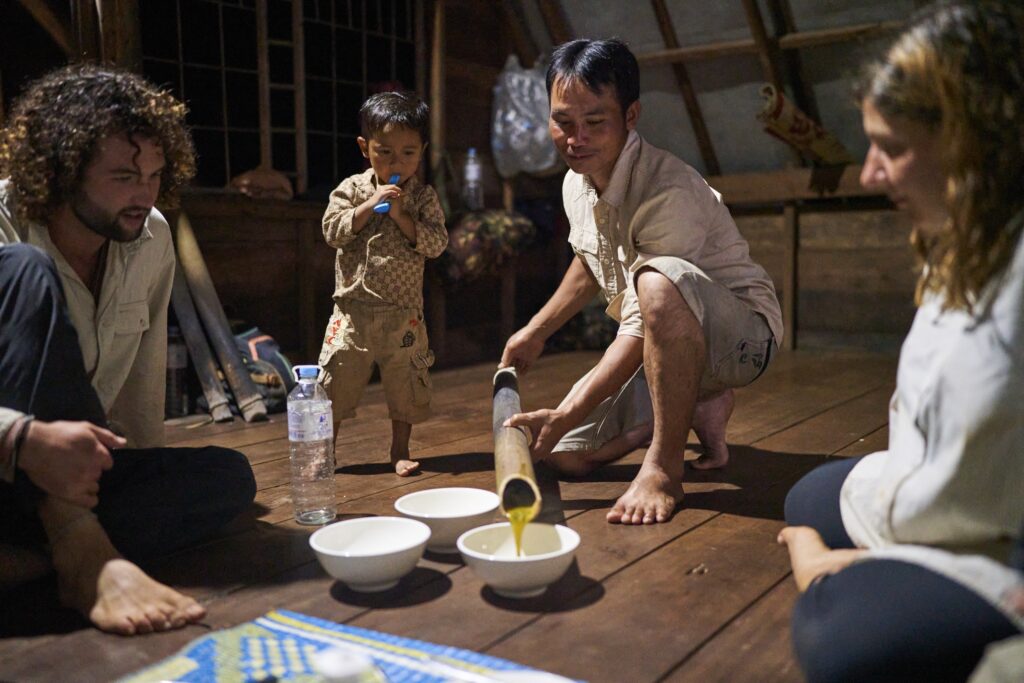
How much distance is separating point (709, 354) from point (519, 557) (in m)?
0.91

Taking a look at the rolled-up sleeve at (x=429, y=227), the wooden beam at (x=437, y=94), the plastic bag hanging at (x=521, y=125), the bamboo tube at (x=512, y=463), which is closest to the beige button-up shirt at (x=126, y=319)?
the rolled-up sleeve at (x=429, y=227)

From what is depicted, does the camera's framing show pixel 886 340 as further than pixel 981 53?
Yes

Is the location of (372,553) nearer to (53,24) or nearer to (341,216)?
(341,216)

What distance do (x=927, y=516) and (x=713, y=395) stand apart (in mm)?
1338

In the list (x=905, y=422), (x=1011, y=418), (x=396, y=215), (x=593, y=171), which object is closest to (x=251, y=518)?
(x=396, y=215)

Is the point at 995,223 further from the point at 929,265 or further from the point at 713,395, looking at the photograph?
the point at 713,395

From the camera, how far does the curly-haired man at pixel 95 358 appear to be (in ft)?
4.67

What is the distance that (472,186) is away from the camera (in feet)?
16.0

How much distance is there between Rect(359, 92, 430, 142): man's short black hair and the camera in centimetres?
239

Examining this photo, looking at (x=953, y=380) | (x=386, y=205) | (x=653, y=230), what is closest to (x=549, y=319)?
(x=653, y=230)

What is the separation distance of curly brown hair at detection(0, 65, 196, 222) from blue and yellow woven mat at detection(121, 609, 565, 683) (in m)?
0.92

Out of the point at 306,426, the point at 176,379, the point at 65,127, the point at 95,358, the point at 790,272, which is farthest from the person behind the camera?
the point at 790,272

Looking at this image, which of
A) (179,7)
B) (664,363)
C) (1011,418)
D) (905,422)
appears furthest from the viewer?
(179,7)

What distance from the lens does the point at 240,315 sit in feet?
12.8
